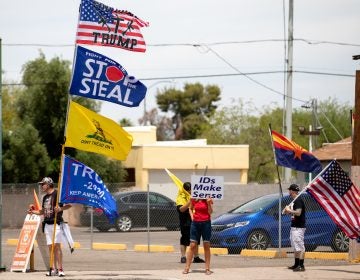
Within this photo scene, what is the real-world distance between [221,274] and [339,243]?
6725 mm

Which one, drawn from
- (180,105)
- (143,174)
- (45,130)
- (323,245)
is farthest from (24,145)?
(180,105)

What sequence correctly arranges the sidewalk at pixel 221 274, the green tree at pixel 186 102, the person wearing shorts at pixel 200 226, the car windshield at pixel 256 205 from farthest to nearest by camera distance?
the green tree at pixel 186 102 → the car windshield at pixel 256 205 → the person wearing shorts at pixel 200 226 → the sidewalk at pixel 221 274

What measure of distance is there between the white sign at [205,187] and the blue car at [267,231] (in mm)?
5351

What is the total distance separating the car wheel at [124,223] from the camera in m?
35.2

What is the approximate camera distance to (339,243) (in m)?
24.6

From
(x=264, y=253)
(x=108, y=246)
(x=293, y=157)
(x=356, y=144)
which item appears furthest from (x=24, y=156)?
(x=356, y=144)

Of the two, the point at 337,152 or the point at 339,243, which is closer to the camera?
the point at 339,243

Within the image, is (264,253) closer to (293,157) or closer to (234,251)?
(234,251)

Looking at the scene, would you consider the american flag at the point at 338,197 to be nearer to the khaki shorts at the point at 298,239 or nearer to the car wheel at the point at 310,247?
the khaki shorts at the point at 298,239

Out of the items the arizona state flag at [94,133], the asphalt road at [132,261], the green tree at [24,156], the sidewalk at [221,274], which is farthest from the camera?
the green tree at [24,156]

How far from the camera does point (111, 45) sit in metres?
18.1

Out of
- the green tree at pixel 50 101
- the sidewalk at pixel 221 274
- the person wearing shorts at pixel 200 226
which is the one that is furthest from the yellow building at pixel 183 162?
the person wearing shorts at pixel 200 226

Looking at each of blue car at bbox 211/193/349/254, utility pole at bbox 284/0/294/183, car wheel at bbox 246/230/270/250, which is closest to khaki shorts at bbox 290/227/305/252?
blue car at bbox 211/193/349/254

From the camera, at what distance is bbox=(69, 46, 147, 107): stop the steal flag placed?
17984 millimetres
